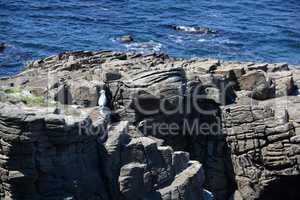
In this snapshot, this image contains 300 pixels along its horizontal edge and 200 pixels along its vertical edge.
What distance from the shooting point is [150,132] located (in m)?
42.1

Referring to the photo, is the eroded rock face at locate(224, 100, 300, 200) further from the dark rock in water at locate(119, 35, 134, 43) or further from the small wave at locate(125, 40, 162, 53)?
the dark rock in water at locate(119, 35, 134, 43)

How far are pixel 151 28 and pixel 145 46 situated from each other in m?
12.5

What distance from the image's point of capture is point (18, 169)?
3200cm

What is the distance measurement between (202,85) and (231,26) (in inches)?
2580

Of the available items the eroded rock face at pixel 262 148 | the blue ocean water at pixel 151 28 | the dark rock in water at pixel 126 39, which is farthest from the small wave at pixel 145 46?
the eroded rock face at pixel 262 148

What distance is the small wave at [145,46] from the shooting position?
287ft

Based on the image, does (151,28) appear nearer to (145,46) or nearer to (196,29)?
(196,29)

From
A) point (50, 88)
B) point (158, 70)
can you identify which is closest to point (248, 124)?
point (158, 70)

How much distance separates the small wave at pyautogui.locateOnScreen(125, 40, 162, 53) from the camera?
8738cm

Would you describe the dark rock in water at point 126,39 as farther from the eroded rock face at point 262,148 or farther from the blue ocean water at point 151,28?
the eroded rock face at point 262,148

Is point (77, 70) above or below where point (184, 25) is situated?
above

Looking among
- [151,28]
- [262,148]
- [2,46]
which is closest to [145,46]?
[151,28]

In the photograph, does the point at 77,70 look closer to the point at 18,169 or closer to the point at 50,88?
the point at 50,88

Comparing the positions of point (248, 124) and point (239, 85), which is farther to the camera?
point (239, 85)
